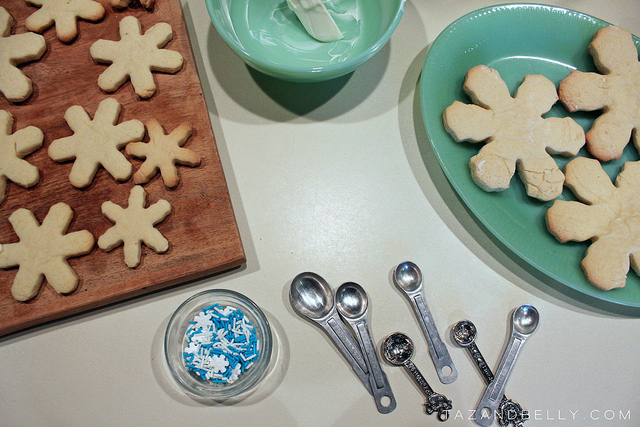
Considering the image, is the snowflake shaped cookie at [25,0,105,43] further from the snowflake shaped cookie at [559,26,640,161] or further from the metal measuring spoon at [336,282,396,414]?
the snowflake shaped cookie at [559,26,640,161]

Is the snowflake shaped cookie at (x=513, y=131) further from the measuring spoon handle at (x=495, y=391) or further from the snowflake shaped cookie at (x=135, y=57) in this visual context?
the snowflake shaped cookie at (x=135, y=57)

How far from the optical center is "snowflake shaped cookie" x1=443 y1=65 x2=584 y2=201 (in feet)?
2.98

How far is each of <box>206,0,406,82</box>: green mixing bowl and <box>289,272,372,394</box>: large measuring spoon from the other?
402 millimetres

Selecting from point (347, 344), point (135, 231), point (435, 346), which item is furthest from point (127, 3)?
point (435, 346)

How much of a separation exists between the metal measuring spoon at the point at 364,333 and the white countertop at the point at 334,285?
0.02m

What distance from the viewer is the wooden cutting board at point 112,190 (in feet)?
2.72

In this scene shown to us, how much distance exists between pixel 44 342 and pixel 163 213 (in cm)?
33

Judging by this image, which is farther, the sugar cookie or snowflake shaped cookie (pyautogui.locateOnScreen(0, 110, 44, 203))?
the sugar cookie

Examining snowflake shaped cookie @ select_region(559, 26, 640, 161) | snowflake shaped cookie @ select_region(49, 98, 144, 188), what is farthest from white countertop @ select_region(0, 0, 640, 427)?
snowflake shaped cookie @ select_region(559, 26, 640, 161)

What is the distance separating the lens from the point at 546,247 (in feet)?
2.96

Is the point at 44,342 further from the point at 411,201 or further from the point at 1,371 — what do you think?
the point at 411,201

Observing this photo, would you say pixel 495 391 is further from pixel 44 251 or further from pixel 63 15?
pixel 63 15

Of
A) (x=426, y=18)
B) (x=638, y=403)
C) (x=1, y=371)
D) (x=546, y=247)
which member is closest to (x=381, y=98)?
(x=426, y=18)

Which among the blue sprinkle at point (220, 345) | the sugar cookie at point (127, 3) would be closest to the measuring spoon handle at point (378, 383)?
the blue sprinkle at point (220, 345)
